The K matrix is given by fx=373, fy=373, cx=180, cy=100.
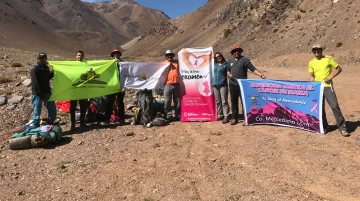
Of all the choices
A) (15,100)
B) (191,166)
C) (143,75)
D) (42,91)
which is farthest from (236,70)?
(15,100)

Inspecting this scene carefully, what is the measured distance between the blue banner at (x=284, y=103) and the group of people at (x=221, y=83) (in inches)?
8.3

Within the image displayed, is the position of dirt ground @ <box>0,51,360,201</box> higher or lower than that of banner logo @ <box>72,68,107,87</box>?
lower

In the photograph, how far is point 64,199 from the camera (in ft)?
19.8

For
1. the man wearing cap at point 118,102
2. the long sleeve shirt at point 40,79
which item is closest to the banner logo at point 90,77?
the man wearing cap at point 118,102

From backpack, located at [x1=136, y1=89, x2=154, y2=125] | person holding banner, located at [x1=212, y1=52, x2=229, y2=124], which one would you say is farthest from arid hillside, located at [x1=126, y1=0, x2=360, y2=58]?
backpack, located at [x1=136, y1=89, x2=154, y2=125]

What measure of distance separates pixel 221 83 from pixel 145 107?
221cm

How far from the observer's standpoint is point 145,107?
10414 millimetres

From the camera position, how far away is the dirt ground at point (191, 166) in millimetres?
6070

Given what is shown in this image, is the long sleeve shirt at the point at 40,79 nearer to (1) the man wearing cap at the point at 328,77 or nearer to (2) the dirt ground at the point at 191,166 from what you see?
(2) the dirt ground at the point at 191,166

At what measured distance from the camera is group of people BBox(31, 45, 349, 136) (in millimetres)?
8570

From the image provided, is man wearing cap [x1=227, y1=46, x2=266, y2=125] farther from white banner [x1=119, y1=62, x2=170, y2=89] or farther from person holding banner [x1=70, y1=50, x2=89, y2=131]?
person holding banner [x1=70, y1=50, x2=89, y2=131]

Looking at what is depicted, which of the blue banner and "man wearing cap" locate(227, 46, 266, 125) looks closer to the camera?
the blue banner

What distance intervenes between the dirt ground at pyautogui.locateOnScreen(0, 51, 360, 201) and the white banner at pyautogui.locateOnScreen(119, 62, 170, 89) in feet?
5.33

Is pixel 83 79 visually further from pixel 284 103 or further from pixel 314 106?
pixel 314 106
